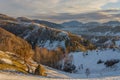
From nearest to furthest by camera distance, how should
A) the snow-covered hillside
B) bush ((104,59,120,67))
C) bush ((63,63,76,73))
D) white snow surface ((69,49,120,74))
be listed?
the snow-covered hillside
bush ((104,59,120,67))
white snow surface ((69,49,120,74))
bush ((63,63,76,73))

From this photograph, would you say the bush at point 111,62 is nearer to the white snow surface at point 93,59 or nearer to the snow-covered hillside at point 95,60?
the snow-covered hillside at point 95,60

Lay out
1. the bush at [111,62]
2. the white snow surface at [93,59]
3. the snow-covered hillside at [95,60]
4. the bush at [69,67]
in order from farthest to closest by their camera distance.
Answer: the bush at [69,67] < the white snow surface at [93,59] < the bush at [111,62] < the snow-covered hillside at [95,60]

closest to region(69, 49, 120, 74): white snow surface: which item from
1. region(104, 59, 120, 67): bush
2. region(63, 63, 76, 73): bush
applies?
region(104, 59, 120, 67): bush

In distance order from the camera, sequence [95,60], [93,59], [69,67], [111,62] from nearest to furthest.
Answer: [111,62], [95,60], [69,67], [93,59]

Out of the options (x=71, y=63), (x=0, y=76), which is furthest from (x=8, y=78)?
(x=71, y=63)

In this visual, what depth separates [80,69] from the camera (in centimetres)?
16250

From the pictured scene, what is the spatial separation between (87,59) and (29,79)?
138709 millimetres

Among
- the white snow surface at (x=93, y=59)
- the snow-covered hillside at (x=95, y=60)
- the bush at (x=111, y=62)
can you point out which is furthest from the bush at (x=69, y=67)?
the bush at (x=111, y=62)

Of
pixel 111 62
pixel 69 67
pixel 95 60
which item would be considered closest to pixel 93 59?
pixel 95 60

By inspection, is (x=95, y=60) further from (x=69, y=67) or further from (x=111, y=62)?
(x=69, y=67)

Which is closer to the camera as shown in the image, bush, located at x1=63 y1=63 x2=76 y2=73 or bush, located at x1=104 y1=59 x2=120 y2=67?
bush, located at x1=104 y1=59 x2=120 y2=67

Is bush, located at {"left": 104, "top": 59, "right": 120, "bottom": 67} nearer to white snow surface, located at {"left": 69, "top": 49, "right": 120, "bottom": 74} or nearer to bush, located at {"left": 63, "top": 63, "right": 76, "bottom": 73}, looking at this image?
white snow surface, located at {"left": 69, "top": 49, "right": 120, "bottom": 74}

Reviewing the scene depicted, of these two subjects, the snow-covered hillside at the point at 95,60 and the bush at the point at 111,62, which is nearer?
the snow-covered hillside at the point at 95,60

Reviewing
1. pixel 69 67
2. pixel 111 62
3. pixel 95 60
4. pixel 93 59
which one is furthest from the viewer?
pixel 93 59
